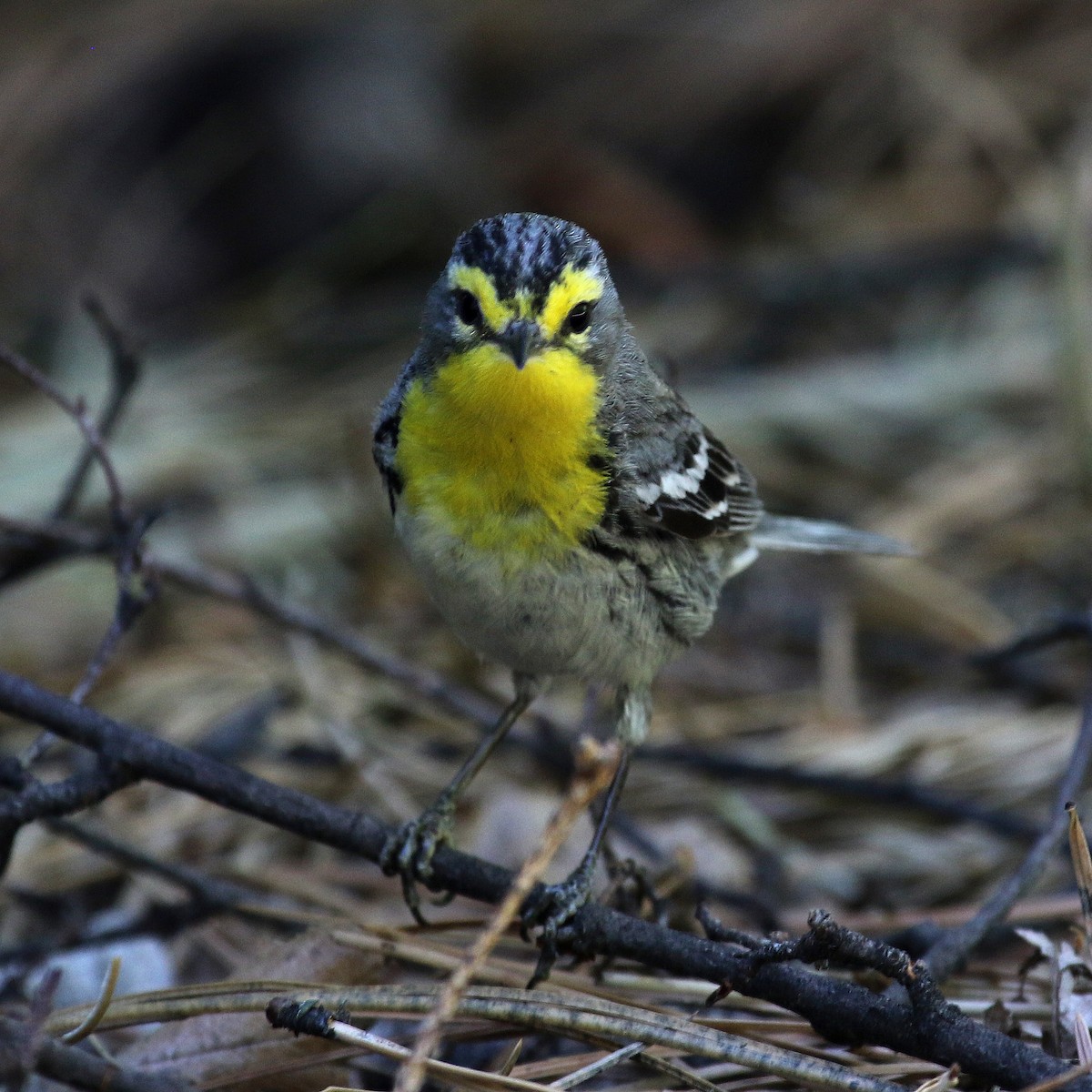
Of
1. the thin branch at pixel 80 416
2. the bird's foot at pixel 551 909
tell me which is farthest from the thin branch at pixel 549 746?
the bird's foot at pixel 551 909

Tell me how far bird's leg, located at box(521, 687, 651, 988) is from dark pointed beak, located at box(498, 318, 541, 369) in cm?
104

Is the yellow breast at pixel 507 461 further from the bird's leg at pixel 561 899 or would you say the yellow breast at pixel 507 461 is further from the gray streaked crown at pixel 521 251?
the bird's leg at pixel 561 899

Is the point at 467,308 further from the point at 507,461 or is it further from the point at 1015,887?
the point at 1015,887

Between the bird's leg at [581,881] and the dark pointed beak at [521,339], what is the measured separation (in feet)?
3.41

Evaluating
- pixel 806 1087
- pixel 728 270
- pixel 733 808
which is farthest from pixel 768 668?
pixel 806 1087

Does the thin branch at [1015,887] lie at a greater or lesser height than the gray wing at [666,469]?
lesser

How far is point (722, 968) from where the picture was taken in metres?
2.76

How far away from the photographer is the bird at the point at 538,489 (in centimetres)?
349

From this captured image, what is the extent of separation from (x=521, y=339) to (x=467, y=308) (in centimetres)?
28

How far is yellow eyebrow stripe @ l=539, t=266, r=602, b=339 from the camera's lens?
3.54 metres

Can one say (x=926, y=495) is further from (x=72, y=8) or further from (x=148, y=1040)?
(x=72, y=8)

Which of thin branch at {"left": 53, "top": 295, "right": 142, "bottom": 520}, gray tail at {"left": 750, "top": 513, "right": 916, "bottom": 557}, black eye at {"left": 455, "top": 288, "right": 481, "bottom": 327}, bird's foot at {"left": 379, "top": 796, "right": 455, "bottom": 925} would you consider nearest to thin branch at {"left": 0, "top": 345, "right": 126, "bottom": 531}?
thin branch at {"left": 53, "top": 295, "right": 142, "bottom": 520}

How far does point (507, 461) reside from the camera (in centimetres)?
350

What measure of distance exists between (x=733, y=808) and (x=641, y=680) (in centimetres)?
121
